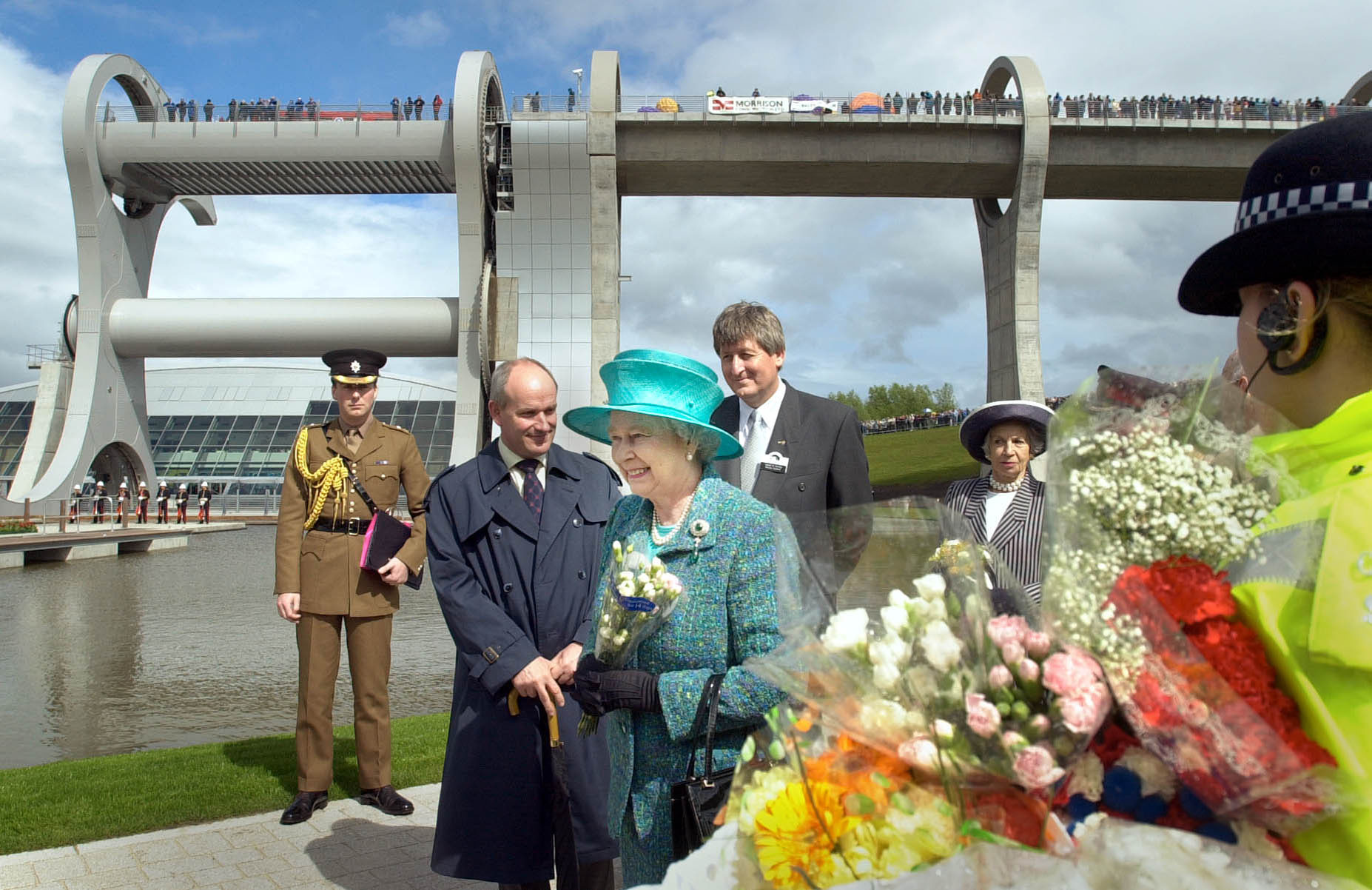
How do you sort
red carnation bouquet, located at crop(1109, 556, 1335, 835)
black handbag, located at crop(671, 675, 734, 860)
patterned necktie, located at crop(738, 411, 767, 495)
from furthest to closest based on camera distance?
1. patterned necktie, located at crop(738, 411, 767, 495)
2. black handbag, located at crop(671, 675, 734, 860)
3. red carnation bouquet, located at crop(1109, 556, 1335, 835)

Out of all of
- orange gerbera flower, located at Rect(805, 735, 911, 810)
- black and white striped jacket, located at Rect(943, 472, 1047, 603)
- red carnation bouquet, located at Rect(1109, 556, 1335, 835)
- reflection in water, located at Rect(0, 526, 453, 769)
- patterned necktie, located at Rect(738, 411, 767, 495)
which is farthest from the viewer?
reflection in water, located at Rect(0, 526, 453, 769)

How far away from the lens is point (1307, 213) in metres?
1.27

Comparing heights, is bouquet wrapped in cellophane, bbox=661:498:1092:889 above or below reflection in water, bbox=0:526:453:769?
above

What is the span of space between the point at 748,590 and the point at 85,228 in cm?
3551

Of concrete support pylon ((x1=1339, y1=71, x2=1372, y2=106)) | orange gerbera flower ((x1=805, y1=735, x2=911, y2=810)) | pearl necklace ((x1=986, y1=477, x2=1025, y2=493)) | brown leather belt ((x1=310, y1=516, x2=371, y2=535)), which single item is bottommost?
orange gerbera flower ((x1=805, y1=735, x2=911, y2=810))

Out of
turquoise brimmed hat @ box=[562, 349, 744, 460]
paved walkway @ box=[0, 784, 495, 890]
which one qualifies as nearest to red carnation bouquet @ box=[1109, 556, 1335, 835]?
turquoise brimmed hat @ box=[562, 349, 744, 460]

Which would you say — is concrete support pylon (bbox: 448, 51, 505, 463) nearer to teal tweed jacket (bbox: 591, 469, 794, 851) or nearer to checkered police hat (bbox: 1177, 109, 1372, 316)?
teal tweed jacket (bbox: 591, 469, 794, 851)

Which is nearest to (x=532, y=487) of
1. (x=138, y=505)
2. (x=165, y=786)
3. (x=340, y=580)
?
(x=340, y=580)

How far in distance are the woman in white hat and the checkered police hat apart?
2.95m

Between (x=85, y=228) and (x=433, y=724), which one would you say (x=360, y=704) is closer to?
(x=433, y=724)

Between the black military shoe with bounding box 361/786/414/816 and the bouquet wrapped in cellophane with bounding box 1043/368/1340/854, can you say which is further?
the black military shoe with bounding box 361/786/414/816

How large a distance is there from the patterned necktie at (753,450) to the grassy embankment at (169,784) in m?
2.85

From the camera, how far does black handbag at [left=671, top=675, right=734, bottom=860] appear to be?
2342 millimetres

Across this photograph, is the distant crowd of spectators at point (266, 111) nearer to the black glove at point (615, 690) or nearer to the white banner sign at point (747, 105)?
the white banner sign at point (747, 105)
